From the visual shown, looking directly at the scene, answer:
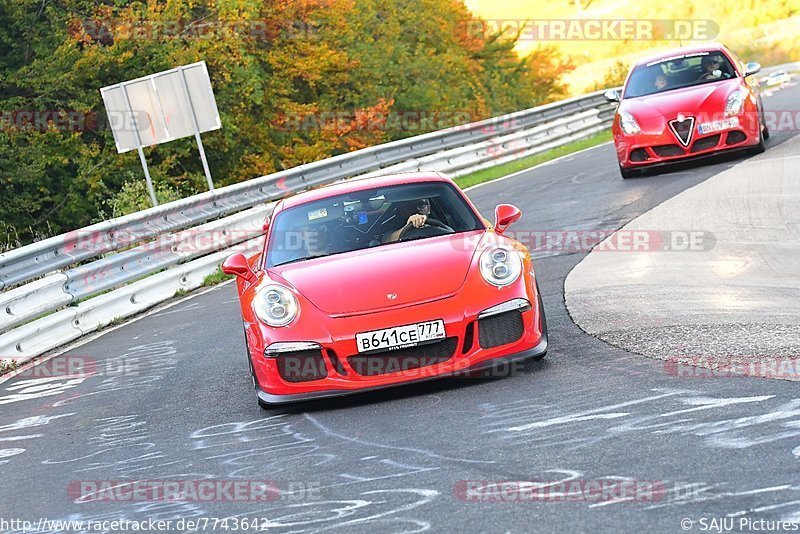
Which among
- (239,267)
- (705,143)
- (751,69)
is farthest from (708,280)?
(751,69)

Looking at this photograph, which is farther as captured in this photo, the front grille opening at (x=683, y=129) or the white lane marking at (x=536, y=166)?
the white lane marking at (x=536, y=166)

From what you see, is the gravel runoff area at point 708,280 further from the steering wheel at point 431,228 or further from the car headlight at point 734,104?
the car headlight at point 734,104

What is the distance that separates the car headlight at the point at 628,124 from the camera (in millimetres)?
16234

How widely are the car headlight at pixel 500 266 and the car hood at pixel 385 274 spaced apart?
11 cm

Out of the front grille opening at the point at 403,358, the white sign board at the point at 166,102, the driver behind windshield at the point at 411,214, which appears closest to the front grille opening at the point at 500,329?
the front grille opening at the point at 403,358

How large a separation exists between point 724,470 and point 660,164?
473 inches

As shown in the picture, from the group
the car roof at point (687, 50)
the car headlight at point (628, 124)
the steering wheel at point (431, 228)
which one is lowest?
the car headlight at point (628, 124)

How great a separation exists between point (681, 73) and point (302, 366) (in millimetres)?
11289

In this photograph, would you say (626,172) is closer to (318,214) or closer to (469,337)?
(318,214)

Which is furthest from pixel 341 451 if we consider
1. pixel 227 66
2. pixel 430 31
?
pixel 430 31

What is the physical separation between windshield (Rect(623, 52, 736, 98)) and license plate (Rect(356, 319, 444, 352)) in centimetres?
1081

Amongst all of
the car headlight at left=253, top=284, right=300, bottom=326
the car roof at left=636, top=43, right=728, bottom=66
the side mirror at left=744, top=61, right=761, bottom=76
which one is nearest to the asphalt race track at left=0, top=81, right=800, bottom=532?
the car headlight at left=253, top=284, right=300, bottom=326

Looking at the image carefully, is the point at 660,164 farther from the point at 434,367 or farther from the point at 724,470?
the point at 724,470

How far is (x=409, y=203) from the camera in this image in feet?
27.0
